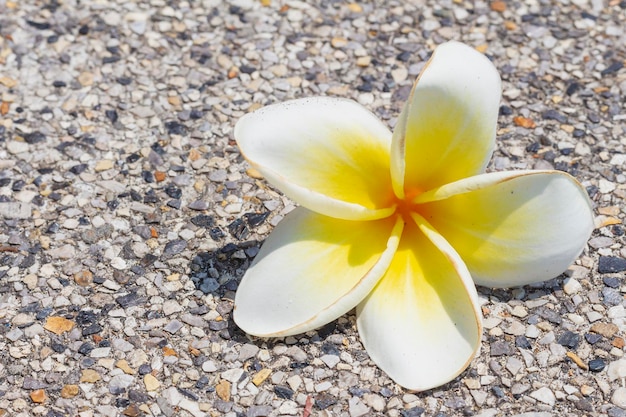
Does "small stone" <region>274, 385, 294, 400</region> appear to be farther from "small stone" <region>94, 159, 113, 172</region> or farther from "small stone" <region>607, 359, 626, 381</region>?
"small stone" <region>94, 159, 113, 172</region>

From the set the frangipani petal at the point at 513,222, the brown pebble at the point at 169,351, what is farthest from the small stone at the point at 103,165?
the frangipani petal at the point at 513,222

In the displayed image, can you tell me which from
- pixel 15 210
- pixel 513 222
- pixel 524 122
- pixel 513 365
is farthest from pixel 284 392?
pixel 524 122

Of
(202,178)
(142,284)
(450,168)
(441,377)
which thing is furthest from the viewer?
(202,178)

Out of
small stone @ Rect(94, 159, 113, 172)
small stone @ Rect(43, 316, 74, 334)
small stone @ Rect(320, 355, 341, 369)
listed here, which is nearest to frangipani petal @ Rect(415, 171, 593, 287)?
small stone @ Rect(320, 355, 341, 369)

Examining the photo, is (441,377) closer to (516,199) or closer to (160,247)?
(516,199)

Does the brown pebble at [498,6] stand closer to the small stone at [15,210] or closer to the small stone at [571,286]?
the small stone at [571,286]

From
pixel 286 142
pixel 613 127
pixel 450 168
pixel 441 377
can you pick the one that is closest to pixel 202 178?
pixel 286 142

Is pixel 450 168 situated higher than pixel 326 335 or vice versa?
pixel 450 168

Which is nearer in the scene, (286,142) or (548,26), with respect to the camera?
(286,142)

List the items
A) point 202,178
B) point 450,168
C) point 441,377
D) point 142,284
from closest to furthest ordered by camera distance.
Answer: point 441,377 → point 450,168 → point 142,284 → point 202,178
